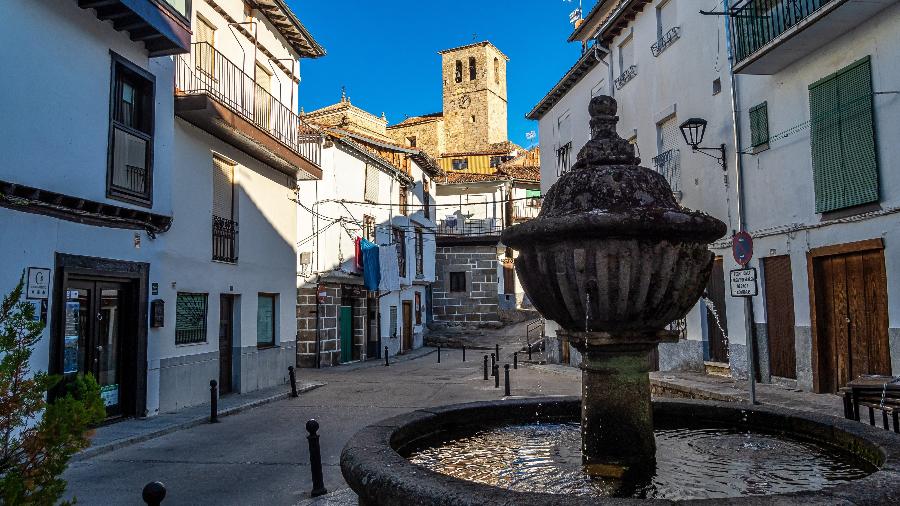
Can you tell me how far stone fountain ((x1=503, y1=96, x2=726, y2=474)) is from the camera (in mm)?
3977

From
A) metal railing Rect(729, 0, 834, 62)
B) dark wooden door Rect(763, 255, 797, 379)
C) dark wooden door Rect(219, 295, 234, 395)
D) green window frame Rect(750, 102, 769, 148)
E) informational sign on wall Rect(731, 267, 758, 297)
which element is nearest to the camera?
informational sign on wall Rect(731, 267, 758, 297)

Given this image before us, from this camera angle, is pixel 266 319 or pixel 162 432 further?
pixel 266 319

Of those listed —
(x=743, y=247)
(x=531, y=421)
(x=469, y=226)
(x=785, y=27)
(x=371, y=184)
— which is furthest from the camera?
(x=469, y=226)

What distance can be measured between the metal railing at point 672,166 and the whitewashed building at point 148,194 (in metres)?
9.72

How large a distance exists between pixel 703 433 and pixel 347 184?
21.8 m

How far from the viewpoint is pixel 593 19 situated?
23172 mm

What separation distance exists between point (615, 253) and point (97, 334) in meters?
9.35

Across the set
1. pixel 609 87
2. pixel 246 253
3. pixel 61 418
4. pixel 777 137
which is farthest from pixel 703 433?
pixel 609 87

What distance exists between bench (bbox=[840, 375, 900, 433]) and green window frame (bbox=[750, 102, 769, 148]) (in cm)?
730

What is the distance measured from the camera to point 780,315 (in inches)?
525

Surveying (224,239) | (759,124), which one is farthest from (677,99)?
(224,239)

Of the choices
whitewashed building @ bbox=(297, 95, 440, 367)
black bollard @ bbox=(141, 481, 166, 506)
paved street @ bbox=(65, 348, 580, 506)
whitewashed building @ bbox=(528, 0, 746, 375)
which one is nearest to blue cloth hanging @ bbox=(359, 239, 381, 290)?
whitewashed building @ bbox=(297, 95, 440, 367)

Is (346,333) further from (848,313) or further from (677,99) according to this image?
(848,313)

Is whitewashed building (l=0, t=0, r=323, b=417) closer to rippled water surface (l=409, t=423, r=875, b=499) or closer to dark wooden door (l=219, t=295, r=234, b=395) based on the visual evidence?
dark wooden door (l=219, t=295, r=234, b=395)
